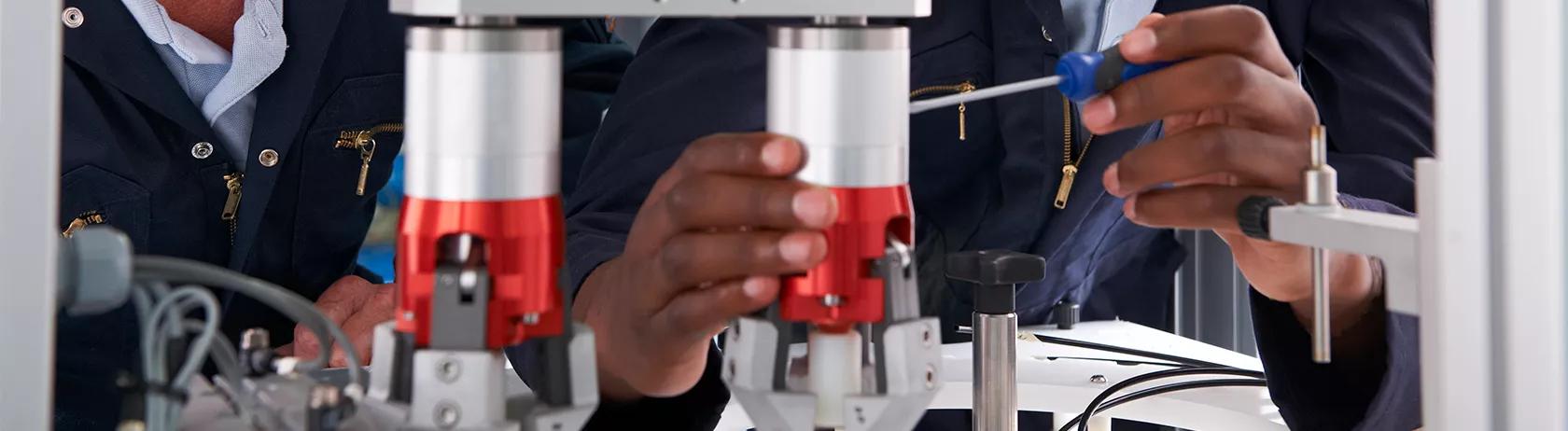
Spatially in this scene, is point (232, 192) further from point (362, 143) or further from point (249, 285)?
point (249, 285)

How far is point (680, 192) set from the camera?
0.70 metres

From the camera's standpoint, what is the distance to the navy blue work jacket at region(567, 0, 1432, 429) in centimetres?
123

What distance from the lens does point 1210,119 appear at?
842 mm

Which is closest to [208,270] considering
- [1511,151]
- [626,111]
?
[1511,151]

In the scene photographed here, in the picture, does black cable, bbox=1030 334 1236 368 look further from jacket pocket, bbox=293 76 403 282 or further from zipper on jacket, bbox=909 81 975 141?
jacket pocket, bbox=293 76 403 282

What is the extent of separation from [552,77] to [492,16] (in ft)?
0.10

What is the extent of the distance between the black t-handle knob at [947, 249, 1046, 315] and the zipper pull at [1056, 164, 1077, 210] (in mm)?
579

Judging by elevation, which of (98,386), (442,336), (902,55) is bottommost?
(98,386)

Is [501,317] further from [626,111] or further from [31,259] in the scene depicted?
[626,111]

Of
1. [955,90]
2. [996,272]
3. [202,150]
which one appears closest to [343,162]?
[202,150]

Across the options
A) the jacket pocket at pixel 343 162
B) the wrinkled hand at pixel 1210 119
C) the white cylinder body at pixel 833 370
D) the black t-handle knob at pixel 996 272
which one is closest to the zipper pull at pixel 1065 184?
the wrinkled hand at pixel 1210 119

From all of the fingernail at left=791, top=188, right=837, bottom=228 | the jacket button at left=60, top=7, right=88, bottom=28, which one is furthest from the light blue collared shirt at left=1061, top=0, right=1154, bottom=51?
the jacket button at left=60, top=7, right=88, bottom=28

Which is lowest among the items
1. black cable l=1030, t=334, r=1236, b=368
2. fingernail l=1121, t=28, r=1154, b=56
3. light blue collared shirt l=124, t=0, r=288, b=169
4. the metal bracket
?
black cable l=1030, t=334, r=1236, b=368

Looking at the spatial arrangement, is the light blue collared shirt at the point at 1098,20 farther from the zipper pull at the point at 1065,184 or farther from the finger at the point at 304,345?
the finger at the point at 304,345
